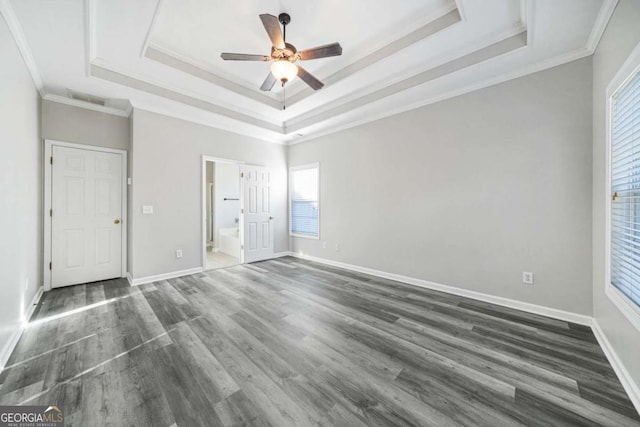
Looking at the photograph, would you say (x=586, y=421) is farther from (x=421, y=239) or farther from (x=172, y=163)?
(x=172, y=163)

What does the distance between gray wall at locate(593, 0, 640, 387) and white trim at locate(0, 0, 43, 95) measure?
15.4 feet

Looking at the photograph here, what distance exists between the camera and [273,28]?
2.14 metres

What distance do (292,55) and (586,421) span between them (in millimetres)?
3522

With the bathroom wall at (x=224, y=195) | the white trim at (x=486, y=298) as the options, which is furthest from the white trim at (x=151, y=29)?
the white trim at (x=486, y=298)

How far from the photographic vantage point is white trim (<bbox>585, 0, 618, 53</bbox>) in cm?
189

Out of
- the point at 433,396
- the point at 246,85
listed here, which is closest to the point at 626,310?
the point at 433,396

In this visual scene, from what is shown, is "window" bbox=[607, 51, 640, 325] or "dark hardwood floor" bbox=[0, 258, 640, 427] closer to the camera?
"dark hardwood floor" bbox=[0, 258, 640, 427]

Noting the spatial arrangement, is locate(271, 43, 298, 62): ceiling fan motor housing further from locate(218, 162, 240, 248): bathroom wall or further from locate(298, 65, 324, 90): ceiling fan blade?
locate(218, 162, 240, 248): bathroom wall

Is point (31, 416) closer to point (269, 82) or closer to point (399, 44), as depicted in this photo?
point (269, 82)

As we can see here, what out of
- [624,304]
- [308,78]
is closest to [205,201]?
[308,78]

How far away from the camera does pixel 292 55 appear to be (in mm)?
2439

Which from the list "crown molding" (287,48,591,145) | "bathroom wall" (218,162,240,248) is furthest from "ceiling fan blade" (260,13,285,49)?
"bathroom wall" (218,162,240,248)

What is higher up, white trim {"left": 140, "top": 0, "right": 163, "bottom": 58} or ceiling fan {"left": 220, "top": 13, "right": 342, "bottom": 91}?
white trim {"left": 140, "top": 0, "right": 163, "bottom": 58}

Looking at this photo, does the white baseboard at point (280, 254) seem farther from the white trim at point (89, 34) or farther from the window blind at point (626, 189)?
the window blind at point (626, 189)
